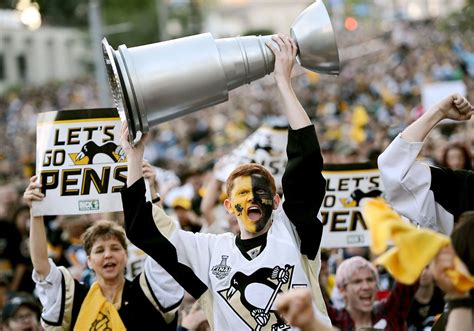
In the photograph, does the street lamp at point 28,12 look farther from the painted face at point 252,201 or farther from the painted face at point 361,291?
the painted face at point 252,201

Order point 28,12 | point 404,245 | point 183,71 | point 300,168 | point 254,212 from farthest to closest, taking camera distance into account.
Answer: point 28,12 < point 254,212 < point 300,168 < point 183,71 < point 404,245

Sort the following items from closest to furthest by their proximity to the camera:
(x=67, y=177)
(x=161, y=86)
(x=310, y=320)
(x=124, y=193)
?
(x=310, y=320), (x=161, y=86), (x=124, y=193), (x=67, y=177)

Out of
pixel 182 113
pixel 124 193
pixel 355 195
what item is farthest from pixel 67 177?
pixel 355 195

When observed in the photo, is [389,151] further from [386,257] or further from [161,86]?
[386,257]

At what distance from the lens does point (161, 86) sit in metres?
4.29

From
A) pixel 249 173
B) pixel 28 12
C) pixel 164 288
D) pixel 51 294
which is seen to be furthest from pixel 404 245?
pixel 28 12

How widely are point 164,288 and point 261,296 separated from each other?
1.06 metres

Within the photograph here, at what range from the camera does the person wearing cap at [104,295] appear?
538 centimetres

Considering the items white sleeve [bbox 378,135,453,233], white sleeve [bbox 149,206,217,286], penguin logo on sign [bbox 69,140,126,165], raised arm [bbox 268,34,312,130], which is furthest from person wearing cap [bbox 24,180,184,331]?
white sleeve [bbox 378,135,453,233]

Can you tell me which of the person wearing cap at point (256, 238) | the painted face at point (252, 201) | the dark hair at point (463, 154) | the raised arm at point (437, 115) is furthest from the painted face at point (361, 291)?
the dark hair at point (463, 154)

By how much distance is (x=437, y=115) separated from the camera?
4469 millimetres

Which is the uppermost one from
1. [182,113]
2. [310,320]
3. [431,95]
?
[431,95]

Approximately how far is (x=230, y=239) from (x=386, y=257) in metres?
1.72

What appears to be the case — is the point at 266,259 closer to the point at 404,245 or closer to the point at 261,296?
the point at 261,296
